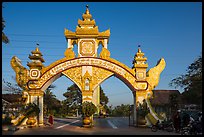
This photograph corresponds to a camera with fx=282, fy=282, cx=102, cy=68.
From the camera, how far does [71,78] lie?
54.1ft

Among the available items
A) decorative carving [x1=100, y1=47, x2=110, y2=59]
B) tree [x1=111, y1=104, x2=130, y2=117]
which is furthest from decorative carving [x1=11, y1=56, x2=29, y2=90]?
tree [x1=111, y1=104, x2=130, y2=117]

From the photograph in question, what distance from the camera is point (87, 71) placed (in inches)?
647

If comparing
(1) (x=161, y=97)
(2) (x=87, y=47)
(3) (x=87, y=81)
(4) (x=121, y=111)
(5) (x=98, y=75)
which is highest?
(2) (x=87, y=47)

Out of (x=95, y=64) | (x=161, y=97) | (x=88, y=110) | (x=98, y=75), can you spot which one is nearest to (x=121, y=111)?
(x=161, y=97)

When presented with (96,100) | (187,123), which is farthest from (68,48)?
(96,100)

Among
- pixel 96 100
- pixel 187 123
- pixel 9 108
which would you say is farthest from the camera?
pixel 96 100

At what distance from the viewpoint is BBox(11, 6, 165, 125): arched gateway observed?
16344mm

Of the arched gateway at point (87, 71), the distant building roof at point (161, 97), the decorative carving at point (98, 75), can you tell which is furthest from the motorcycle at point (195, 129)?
the distant building roof at point (161, 97)

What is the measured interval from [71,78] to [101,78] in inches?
68.9

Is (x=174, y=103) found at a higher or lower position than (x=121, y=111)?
higher

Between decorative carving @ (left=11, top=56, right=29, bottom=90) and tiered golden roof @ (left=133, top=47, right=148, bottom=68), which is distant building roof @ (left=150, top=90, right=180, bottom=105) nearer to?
tiered golden roof @ (left=133, top=47, right=148, bottom=68)

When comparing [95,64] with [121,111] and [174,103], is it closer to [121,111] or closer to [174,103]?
[174,103]

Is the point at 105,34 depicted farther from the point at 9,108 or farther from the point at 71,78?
the point at 9,108

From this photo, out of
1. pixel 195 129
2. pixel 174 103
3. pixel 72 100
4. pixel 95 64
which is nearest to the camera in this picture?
pixel 195 129
